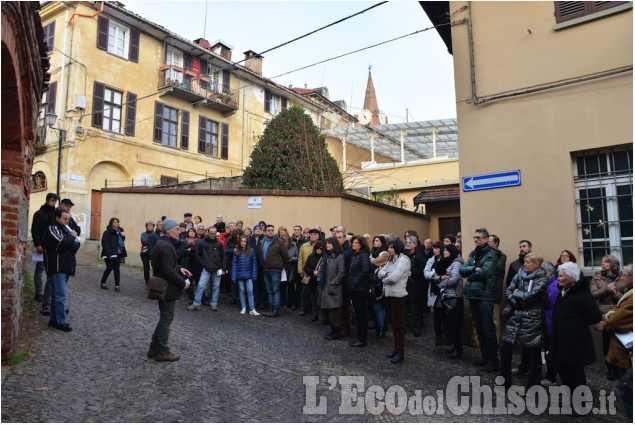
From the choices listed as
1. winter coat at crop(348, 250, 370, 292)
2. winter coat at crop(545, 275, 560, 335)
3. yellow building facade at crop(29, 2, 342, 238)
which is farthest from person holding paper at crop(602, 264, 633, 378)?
yellow building facade at crop(29, 2, 342, 238)

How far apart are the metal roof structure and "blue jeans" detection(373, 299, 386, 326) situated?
1507 centimetres

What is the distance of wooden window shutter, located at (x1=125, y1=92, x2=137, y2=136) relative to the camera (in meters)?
23.5

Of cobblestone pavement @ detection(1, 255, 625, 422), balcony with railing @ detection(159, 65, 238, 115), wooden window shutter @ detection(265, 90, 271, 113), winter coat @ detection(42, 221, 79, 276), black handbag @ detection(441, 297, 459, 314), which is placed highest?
wooden window shutter @ detection(265, 90, 271, 113)

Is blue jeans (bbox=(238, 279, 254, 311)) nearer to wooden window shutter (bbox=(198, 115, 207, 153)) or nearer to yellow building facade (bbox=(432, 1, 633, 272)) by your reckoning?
yellow building facade (bbox=(432, 1, 633, 272))

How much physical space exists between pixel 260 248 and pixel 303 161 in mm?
6516

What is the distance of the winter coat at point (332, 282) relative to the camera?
25.5ft

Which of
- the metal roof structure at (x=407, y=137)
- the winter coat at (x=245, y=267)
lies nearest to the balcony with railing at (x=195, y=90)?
the metal roof structure at (x=407, y=137)

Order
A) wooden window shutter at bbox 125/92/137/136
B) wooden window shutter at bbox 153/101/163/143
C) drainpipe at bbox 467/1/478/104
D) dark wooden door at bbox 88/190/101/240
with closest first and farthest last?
drainpipe at bbox 467/1/478/104 → dark wooden door at bbox 88/190/101/240 → wooden window shutter at bbox 125/92/137/136 → wooden window shutter at bbox 153/101/163/143

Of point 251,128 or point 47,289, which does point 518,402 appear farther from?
point 251,128

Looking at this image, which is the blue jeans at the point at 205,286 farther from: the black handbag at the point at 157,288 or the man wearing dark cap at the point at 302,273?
the black handbag at the point at 157,288

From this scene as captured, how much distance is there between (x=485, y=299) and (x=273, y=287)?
4.50 meters

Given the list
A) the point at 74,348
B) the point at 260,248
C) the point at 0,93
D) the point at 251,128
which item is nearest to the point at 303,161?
the point at 260,248

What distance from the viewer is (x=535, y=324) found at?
18.4ft

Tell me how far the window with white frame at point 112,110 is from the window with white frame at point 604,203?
21.1 m
